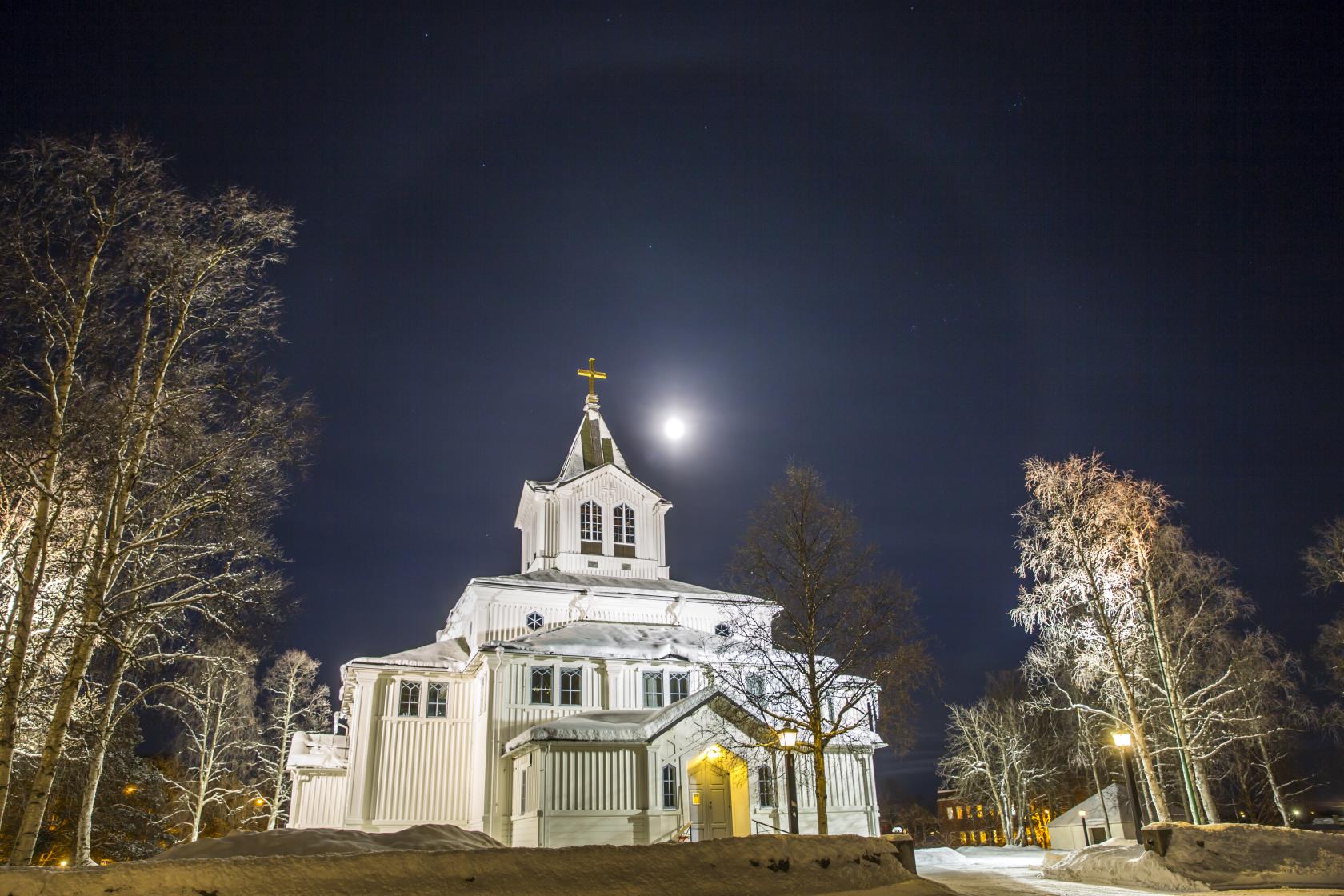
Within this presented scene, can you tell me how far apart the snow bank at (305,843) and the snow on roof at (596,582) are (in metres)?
21.8

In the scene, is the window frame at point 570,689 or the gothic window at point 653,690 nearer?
the window frame at point 570,689

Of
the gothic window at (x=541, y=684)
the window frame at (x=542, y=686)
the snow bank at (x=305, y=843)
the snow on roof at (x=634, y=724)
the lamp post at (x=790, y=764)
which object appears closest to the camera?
the snow bank at (x=305, y=843)

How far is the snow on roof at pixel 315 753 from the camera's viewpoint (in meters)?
28.8

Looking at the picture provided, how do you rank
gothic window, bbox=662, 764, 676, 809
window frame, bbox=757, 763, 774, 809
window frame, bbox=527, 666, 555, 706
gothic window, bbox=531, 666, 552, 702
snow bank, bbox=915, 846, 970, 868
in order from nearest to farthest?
gothic window, bbox=662, 764, 676, 809, window frame, bbox=757, 763, 774, 809, snow bank, bbox=915, 846, 970, 868, window frame, bbox=527, 666, 555, 706, gothic window, bbox=531, 666, 552, 702

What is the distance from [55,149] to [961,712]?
45.1m

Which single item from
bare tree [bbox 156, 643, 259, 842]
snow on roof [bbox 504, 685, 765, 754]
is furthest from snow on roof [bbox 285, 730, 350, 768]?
snow on roof [bbox 504, 685, 765, 754]

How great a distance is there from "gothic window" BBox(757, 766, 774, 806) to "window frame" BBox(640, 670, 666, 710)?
4.53m

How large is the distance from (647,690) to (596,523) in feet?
32.9

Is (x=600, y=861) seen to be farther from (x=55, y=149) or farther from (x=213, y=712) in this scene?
(x=213, y=712)

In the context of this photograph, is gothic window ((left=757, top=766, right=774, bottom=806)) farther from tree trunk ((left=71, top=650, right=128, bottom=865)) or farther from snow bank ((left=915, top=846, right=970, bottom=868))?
tree trunk ((left=71, top=650, right=128, bottom=865))

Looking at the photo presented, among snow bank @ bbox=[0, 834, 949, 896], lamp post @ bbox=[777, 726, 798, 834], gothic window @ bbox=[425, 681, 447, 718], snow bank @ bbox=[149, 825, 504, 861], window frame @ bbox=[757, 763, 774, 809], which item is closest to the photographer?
snow bank @ bbox=[0, 834, 949, 896]

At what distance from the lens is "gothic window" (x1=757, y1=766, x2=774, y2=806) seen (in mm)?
23875

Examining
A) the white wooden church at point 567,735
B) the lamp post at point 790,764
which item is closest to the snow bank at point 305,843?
the lamp post at point 790,764

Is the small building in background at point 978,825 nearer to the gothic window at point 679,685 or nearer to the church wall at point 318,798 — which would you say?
the gothic window at point 679,685
